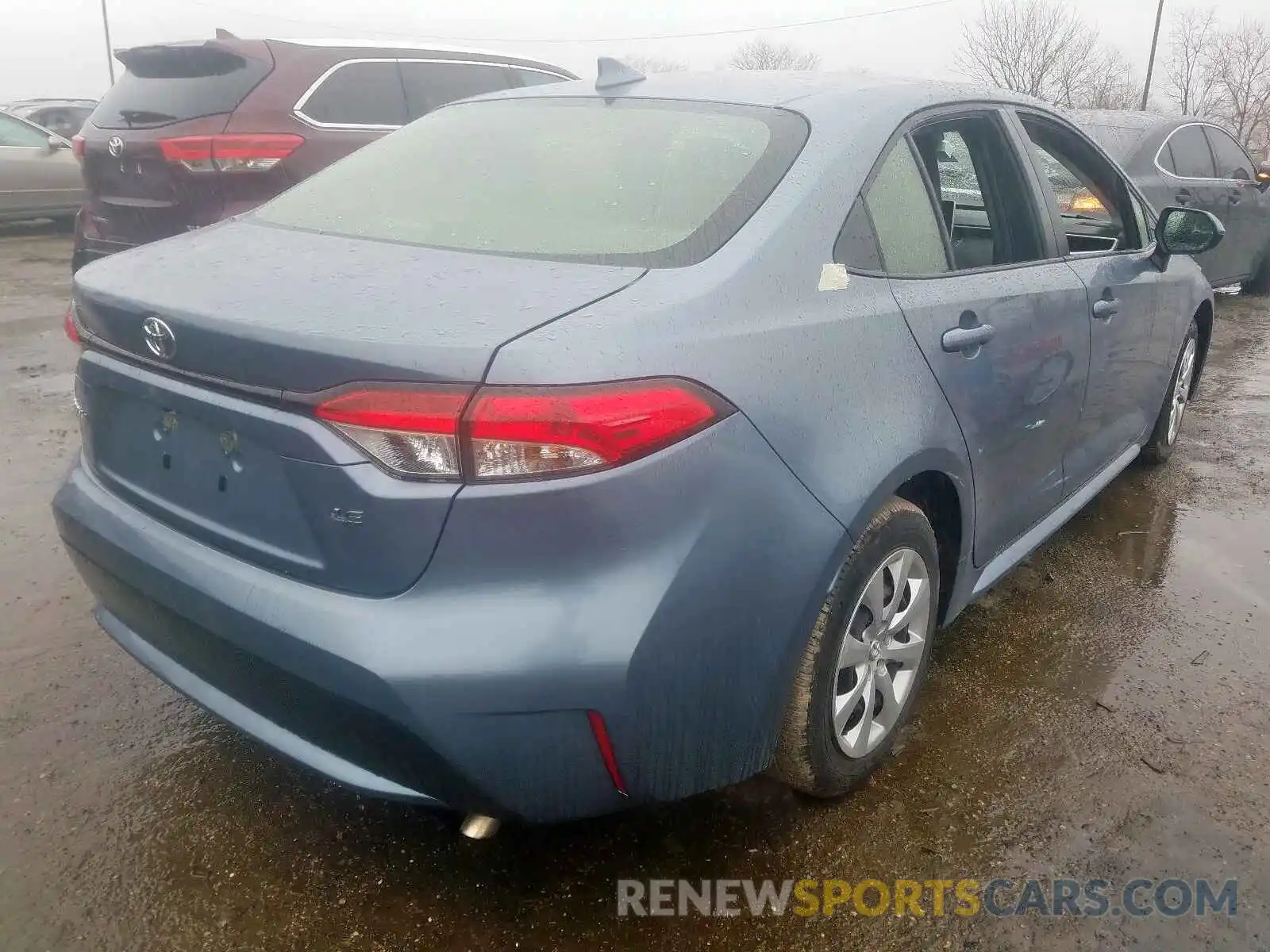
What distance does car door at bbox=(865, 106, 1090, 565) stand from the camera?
225 centimetres

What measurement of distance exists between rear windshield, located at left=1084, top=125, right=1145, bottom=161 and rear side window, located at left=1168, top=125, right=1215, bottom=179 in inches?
17.7

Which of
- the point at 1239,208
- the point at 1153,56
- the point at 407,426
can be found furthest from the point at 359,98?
the point at 1153,56

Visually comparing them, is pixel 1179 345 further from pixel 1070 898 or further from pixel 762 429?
pixel 762 429

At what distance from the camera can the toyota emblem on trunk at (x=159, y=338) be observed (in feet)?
5.85

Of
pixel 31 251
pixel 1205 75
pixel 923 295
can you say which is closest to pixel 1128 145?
pixel 923 295

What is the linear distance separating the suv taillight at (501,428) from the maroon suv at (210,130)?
12.8 ft

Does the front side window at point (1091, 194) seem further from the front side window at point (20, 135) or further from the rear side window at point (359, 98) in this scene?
the front side window at point (20, 135)

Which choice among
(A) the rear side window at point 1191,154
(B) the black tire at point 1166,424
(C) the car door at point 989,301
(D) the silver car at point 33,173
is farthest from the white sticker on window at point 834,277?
(D) the silver car at point 33,173

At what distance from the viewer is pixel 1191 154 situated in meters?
7.75

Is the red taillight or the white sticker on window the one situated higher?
the white sticker on window

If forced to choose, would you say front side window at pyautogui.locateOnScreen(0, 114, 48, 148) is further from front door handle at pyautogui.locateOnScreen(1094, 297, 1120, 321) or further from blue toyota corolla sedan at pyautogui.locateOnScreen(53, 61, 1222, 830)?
front door handle at pyautogui.locateOnScreen(1094, 297, 1120, 321)

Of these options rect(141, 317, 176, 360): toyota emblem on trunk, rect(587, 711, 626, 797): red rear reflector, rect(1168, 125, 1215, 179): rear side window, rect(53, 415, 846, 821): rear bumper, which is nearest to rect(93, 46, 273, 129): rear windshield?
rect(141, 317, 176, 360): toyota emblem on trunk

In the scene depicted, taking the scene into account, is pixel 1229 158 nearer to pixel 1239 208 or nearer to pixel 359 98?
pixel 1239 208

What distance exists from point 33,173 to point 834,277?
37.7ft
